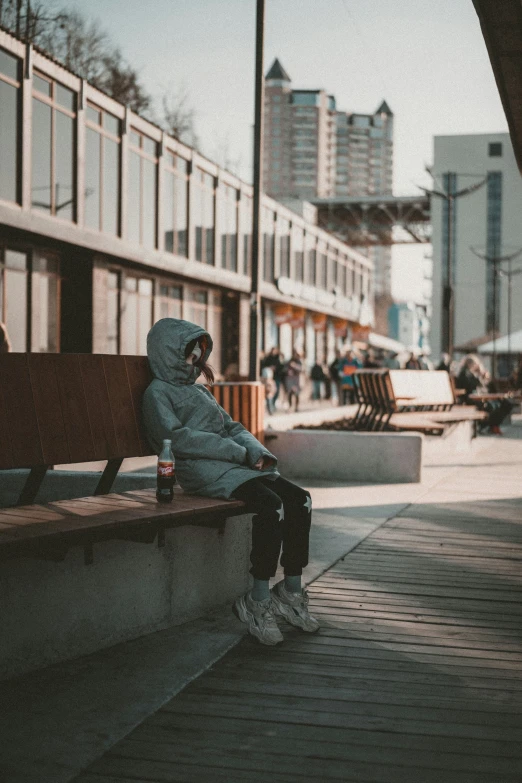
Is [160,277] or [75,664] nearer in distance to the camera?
[75,664]

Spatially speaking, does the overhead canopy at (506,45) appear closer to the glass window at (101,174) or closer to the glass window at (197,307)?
the glass window at (101,174)

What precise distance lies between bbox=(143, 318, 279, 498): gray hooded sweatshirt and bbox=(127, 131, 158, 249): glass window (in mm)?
24332

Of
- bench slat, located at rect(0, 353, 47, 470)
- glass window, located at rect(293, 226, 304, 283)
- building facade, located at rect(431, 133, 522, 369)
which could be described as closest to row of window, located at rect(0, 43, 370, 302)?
glass window, located at rect(293, 226, 304, 283)

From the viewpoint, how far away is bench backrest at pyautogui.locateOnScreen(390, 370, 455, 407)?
1497 centimetres

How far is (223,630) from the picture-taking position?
4.80m

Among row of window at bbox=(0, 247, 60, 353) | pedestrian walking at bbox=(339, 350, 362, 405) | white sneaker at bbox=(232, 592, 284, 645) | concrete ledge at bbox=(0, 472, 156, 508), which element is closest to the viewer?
white sneaker at bbox=(232, 592, 284, 645)

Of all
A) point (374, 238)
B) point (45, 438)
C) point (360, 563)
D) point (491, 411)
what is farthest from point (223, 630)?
point (374, 238)

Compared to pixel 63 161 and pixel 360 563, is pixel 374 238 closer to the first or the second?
pixel 63 161

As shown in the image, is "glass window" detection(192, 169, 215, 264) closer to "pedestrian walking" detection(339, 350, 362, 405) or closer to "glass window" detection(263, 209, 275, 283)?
"pedestrian walking" detection(339, 350, 362, 405)

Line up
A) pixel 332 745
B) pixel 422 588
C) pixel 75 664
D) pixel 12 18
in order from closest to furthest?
pixel 332 745, pixel 75 664, pixel 422 588, pixel 12 18

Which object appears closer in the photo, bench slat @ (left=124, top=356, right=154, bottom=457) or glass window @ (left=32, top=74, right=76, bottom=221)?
bench slat @ (left=124, top=356, right=154, bottom=457)

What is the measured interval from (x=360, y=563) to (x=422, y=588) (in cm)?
75

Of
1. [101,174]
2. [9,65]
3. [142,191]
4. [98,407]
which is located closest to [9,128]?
[9,65]

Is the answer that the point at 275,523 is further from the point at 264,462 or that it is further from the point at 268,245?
the point at 268,245
